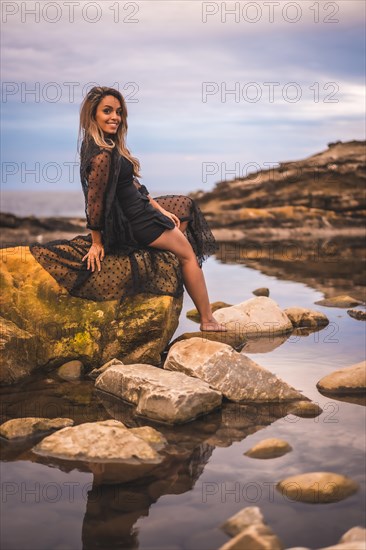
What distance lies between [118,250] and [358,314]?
3454 millimetres

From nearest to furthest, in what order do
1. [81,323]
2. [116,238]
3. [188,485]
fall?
[188,485] < [81,323] < [116,238]

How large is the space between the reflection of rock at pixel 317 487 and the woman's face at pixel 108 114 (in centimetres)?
356

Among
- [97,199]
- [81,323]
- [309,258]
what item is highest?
[97,199]

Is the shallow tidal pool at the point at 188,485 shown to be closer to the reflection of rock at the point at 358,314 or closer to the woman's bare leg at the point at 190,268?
the woman's bare leg at the point at 190,268

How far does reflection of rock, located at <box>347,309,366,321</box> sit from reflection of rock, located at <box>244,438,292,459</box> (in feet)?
14.5

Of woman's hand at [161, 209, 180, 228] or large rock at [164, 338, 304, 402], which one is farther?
woman's hand at [161, 209, 180, 228]

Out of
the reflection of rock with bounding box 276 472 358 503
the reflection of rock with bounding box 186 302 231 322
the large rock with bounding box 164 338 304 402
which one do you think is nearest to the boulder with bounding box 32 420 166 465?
the reflection of rock with bounding box 276 472 358 503

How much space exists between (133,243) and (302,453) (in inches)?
115

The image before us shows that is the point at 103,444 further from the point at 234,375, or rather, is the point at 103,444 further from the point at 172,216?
the point at 172,216

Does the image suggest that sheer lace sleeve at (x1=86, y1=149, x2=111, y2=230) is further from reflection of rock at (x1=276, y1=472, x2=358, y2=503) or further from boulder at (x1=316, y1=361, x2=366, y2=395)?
reflection of rock at (x1=276, y1=472, x2=358, y2=503)

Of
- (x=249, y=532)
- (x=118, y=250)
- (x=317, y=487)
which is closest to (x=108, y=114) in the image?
(x=118, y=250)

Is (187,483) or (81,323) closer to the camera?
(187,483)

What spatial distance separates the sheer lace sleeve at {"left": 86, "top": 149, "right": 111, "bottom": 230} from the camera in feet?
19.5

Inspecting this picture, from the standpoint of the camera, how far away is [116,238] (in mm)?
6414
